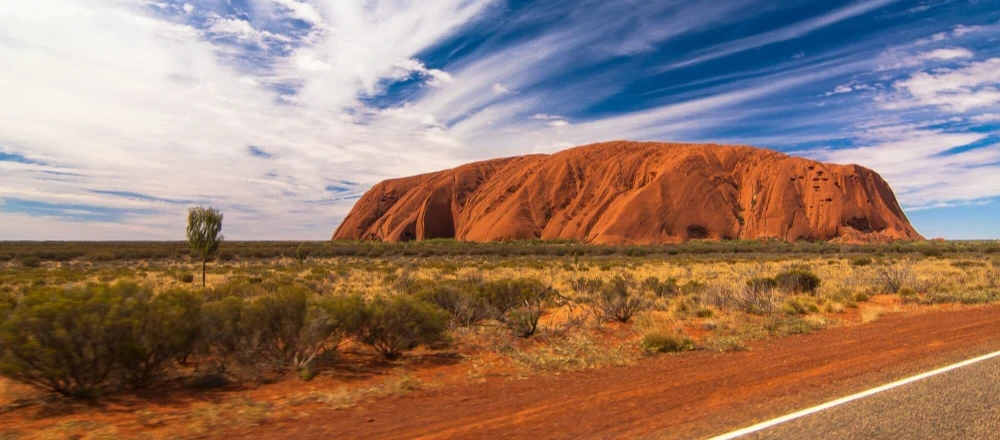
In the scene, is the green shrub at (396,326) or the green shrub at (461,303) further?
the green shrub at (461,303)

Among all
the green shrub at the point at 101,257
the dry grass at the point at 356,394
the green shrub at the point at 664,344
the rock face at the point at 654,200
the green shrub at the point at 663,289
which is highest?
the rock face at the point at 654,200

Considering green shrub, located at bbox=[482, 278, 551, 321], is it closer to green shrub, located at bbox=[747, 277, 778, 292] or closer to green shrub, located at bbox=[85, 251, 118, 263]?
green shrub, located at bbox=[747, 277, 778, 292]

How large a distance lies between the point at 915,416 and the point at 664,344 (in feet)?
13.8

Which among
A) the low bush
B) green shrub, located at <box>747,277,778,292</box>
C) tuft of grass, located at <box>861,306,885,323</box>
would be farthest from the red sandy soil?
the low bush

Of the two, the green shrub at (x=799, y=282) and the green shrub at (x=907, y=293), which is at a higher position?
the green shrub at (x=799, y=282)

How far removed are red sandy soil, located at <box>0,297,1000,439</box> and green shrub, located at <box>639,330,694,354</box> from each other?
1.05 ft

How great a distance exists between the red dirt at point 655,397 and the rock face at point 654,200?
6727 cm

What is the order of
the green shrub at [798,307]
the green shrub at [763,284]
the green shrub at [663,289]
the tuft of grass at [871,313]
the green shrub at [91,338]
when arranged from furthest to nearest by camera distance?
1. the green shrub at [663,289]
2. the green shrub at [763,284]
3. the green shrub at [798,307]
4. the tuft of grass at [871,313]
5. the green shrub at [91,338]

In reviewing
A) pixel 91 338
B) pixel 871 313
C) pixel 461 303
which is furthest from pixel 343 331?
pixel 871 313

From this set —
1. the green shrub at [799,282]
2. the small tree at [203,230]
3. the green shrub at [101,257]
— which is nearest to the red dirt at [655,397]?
the green shrub at [799,282]

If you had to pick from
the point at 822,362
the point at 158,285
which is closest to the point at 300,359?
the point at 822,362

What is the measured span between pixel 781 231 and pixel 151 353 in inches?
3282

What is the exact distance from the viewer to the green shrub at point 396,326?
869 cm

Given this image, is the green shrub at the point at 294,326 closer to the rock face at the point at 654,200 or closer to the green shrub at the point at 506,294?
the green shrub at the point at 506,294
